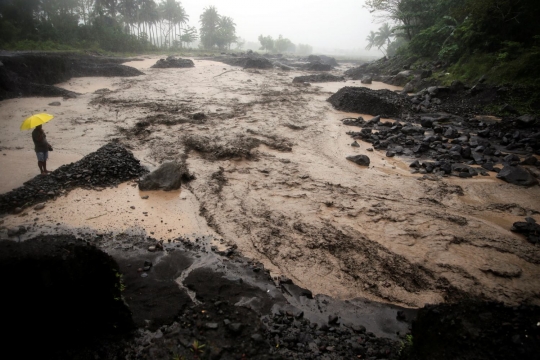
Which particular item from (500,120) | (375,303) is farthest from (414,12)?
(375,303)

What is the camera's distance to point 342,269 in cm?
427

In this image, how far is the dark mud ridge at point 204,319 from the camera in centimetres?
231

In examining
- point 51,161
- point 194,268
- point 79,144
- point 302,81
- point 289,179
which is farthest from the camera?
point 302,81

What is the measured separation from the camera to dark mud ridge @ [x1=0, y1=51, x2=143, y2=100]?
528 inches

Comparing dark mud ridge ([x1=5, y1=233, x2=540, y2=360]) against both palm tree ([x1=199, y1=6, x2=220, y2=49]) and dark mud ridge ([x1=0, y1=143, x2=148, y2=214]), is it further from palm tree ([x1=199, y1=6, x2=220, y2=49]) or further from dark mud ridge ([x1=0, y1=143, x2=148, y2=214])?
palm tree ([x1=199, y1=6, x2=220, y2=49])

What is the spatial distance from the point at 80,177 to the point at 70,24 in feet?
123

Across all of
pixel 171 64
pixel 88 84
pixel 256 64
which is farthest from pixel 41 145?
pixel 256 64

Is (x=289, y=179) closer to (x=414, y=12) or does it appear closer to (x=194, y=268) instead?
(x=194, y=268)

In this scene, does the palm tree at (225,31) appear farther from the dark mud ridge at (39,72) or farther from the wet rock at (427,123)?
the wet rock at (427,123)

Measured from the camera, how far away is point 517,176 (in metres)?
6.60

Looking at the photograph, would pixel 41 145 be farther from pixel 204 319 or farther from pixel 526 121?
pixel 526 121

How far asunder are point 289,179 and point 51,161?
676cm

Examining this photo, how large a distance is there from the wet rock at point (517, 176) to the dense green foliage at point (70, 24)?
3282 cm

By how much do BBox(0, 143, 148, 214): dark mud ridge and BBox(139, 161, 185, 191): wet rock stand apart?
0.72 meters
